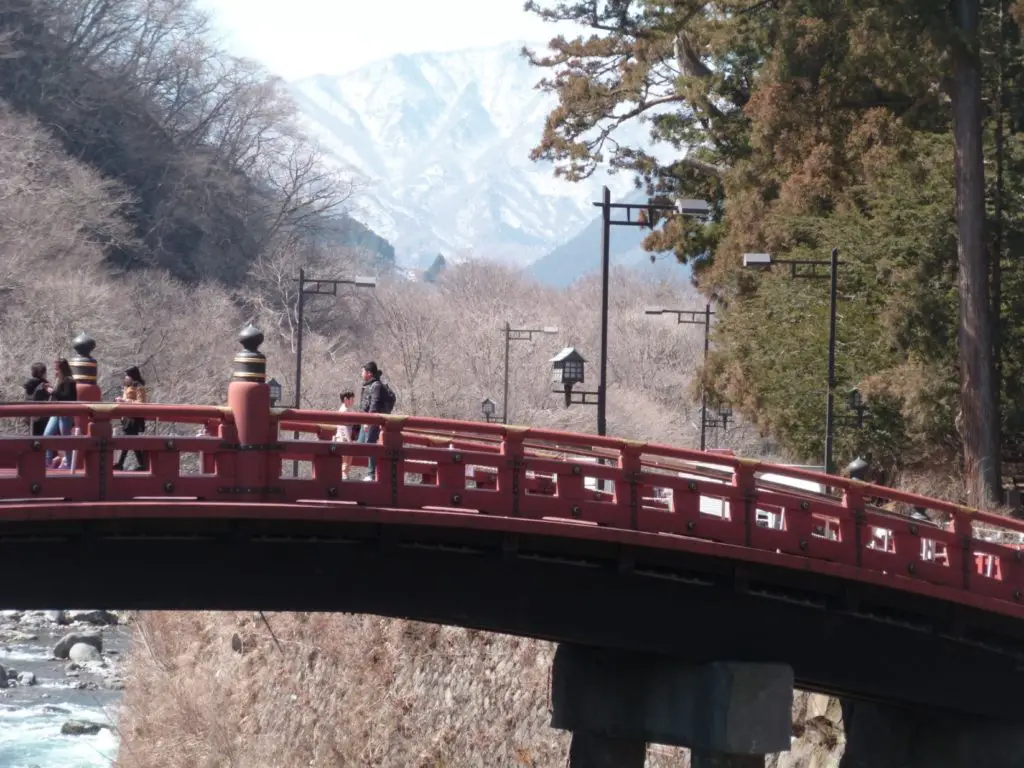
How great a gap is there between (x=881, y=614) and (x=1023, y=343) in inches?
627

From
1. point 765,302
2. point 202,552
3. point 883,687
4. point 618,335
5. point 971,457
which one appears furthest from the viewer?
point 618,335

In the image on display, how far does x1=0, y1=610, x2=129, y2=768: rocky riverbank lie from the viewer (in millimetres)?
33344

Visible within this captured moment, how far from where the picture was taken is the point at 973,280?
29.6 m

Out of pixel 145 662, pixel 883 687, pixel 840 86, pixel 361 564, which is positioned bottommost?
pixel 145 662

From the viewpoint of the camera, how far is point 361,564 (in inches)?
627

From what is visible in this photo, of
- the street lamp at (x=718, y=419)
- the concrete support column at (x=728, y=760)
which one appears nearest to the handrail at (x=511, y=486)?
the concrete support column at (x=728, y=760)

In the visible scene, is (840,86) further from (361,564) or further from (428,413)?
(428,413)

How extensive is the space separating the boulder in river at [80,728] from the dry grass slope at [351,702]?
4484 mm

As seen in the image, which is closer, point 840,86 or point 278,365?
point 840,86

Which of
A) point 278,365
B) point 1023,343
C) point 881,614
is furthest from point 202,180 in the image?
point 881,614

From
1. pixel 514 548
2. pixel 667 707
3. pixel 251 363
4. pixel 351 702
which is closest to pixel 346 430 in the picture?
pixel 514 548

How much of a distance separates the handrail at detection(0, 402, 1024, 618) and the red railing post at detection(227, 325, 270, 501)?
14 mm

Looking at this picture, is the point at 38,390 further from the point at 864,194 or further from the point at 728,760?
the point at 864,194

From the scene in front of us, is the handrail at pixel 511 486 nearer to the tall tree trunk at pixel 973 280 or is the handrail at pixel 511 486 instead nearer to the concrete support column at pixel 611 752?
the concrete support column at pixel 611 752
